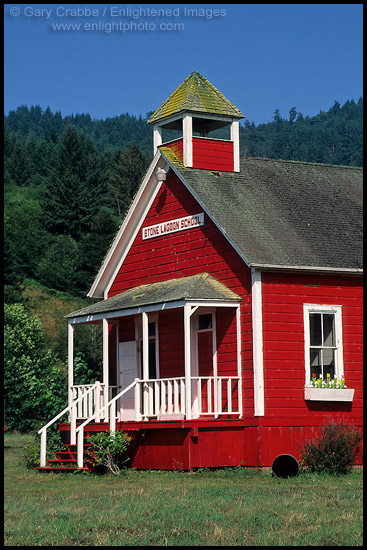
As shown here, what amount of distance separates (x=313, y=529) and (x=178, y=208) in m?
14.0

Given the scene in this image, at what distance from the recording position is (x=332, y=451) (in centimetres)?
2155

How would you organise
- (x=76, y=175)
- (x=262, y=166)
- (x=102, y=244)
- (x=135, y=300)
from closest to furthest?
(x=135, y=300) → (x=262, y=166) → (x=102, y=244) → (x=76, y=175)

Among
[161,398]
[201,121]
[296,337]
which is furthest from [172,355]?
[201,121]

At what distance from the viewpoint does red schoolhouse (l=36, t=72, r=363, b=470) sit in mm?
22906

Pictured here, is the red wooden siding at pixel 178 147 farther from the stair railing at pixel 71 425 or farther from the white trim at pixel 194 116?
the stair railing at pixel 71 425

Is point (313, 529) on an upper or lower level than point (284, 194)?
lower

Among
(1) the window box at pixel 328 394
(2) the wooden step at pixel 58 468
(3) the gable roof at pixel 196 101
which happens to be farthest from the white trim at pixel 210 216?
(2) the wooden step at pixel 58 468

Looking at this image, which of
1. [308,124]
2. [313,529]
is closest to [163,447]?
[313,529]

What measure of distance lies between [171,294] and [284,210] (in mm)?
4266

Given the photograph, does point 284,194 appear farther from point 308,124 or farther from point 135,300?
point 308,124

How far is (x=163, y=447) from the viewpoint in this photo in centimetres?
2316

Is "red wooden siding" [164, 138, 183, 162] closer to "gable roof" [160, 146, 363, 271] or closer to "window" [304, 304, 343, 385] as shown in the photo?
"gable roof" [160, 146, 363, 271]

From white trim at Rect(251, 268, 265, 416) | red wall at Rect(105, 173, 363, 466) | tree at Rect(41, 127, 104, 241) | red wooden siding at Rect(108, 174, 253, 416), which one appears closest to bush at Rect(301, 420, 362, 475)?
red wall at Rect(105, 173, 363, 466)

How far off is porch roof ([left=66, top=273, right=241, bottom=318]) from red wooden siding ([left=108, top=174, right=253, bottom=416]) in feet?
0.97
